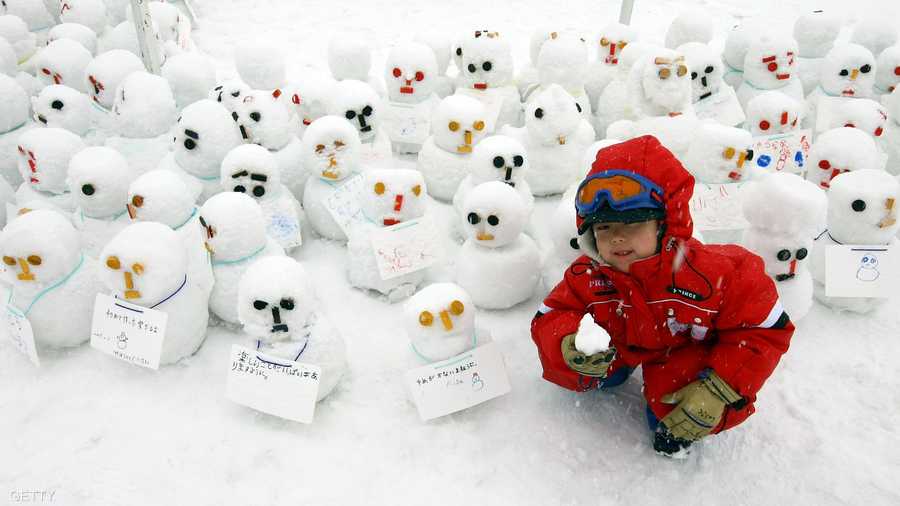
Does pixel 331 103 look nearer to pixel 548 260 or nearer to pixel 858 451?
pixel 548 260

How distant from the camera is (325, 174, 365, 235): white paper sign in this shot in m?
2.37

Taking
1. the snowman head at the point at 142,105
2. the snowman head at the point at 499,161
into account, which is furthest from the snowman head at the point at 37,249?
the snowman head at the point at 499,161

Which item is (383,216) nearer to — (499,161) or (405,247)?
(405,247)

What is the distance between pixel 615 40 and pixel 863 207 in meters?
1.59

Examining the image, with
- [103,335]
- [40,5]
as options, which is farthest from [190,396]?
[40,5]

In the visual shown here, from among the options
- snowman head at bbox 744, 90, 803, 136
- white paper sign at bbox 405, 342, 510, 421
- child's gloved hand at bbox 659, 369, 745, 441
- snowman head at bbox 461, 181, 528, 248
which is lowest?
white paper sign at bbox 405, 342, 510, 421

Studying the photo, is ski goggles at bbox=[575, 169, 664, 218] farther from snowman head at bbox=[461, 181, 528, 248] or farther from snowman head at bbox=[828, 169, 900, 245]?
snowman head at bbox=[828, 169, 900, 245]

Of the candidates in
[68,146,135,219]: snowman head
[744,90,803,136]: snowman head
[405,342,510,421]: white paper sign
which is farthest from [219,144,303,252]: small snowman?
[744,90,803,136]: snowman head

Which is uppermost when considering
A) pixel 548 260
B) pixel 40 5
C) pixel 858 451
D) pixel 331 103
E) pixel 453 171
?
pixel 40 5

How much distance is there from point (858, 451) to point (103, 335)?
236 cm

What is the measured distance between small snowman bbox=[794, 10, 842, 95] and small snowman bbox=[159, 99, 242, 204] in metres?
2.98

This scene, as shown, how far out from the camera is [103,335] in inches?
75.2

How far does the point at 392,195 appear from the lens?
2197mm

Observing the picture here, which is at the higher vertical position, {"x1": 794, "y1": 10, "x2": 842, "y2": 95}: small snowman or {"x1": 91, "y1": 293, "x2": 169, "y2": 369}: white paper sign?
{"x1": 794, "y1": 10, "x2": 842, "y2": 95}: small snowman
